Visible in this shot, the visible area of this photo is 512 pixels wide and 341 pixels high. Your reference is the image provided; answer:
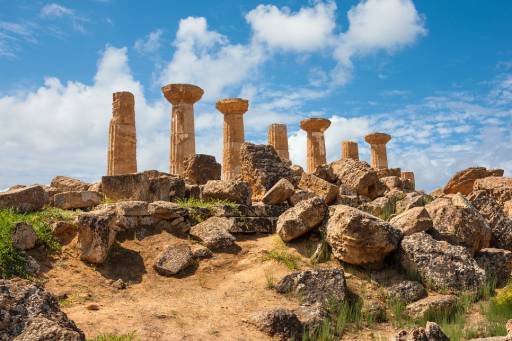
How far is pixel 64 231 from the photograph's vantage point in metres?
8.46

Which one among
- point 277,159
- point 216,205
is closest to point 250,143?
point 277,159

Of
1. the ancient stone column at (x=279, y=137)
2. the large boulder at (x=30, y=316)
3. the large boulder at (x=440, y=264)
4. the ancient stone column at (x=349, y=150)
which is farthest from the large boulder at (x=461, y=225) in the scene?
the ancient stone column at (x=349, y=150)

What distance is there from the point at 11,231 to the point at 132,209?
6.59 ft

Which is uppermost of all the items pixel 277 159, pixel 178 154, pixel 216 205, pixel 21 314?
pixel 178 154

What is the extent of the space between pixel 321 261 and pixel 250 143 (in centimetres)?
486

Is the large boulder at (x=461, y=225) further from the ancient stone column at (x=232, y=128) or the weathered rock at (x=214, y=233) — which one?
the ancient stone column at (x=232, y=128)

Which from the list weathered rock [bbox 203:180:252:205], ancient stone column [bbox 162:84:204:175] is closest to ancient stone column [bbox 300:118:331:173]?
ancient stone column [bbox 162:84:204:175]

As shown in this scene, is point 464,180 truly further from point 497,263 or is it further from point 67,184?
point 67,184

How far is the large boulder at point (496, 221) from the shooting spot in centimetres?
984

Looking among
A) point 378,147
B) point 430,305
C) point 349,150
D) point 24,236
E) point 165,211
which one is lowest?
point 430,305

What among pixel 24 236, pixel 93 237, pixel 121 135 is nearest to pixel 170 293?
pixel 93 237

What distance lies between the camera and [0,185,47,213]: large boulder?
912 cm

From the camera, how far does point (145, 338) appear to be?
5.56 metres

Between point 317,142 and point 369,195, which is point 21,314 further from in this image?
point 317,142
